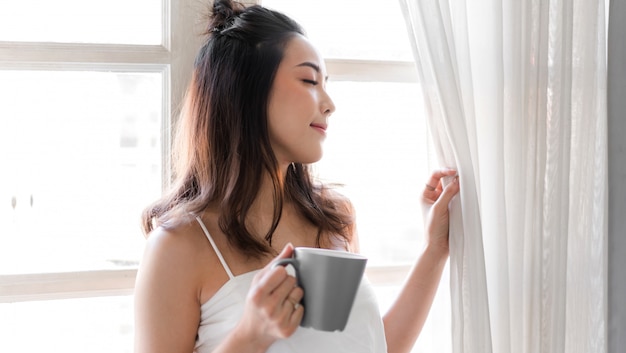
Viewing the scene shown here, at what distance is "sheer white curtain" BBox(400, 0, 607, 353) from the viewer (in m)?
1.16

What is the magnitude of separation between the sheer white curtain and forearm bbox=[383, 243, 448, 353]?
96 mm

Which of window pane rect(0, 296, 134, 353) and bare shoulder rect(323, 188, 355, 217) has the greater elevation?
bare shoulder rect(323, 188, 355, 217)

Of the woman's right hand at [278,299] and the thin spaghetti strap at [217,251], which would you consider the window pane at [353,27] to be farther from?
the woman's right hand at [278,299]

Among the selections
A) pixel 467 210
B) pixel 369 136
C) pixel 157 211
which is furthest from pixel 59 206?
pixel 467 210

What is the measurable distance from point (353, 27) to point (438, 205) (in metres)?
0.43

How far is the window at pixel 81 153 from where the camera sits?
1266mm

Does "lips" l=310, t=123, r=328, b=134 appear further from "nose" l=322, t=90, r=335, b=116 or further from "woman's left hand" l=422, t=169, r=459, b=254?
"woman's left hand" l=422, t=169, r=459, b=254

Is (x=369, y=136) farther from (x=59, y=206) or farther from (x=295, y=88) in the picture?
(x=59, y=206)

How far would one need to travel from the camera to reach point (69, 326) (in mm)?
1306

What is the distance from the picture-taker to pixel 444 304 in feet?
4.18

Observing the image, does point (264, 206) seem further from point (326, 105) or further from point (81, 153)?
point (81, 153)

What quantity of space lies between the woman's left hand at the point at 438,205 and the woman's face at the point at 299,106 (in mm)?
219
